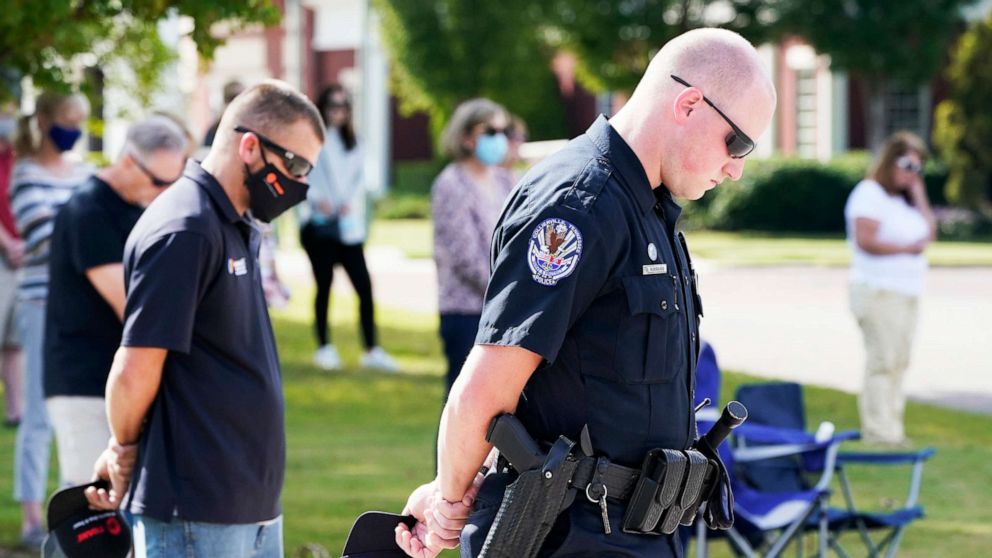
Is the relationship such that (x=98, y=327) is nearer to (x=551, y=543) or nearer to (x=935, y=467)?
(x=551, y=543)

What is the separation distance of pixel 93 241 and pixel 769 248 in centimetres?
2369

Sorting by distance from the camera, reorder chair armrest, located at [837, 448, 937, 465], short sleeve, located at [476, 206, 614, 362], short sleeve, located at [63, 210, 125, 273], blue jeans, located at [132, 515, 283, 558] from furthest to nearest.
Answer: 1. chair armrest, located at [837, 448, 937, 465]
2. short sleeve, located at [63, 210, 125, 273]
3. blue jeans, located at [132, 515, 283, 558]
4. short sleeve, located at [476, 206, 614, 362]

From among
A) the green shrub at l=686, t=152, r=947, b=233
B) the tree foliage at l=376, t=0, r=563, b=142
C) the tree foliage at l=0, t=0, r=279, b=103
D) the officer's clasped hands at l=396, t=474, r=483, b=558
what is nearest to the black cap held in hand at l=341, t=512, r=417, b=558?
the officer's clasped hands at l=396, t=474, r=483, b=558

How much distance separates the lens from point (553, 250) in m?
3.11

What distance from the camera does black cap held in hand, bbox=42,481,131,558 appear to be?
4.27 meters

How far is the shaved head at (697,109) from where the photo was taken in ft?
10.6

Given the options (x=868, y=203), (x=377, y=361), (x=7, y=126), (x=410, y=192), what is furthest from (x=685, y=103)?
(x=410, y=192)

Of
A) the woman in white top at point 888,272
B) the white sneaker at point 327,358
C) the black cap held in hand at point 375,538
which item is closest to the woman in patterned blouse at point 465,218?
the woman in white top at point 888,272

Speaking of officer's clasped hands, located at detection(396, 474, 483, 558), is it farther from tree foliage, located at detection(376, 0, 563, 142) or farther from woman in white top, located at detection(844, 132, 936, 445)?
tree foliage, located at detection(376, 0, 563, 142)

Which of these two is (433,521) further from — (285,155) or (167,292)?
(285,155)

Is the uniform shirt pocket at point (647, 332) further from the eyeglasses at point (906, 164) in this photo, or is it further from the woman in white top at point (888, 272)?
the eyeglasses at point (906, 164)

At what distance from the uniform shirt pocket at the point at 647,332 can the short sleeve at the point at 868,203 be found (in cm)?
679

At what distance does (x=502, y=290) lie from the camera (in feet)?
10.4

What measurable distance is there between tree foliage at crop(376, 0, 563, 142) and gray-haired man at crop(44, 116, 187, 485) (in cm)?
2863
